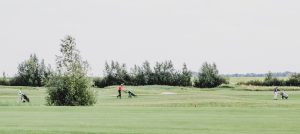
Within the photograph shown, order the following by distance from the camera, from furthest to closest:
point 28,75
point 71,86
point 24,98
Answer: point 28,75, point 24,98, point 71,86

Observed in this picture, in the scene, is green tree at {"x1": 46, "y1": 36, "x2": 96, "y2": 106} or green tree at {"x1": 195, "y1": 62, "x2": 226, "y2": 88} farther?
green tree at {"x1": 195, "y1": 62, "x2": 226, "y2": 88}

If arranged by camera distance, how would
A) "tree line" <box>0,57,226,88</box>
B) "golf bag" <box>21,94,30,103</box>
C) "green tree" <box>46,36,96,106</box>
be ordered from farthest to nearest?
"tree line" <box>0,57,226,88</box> → "golf bag" <box>21,94,30,103</box> → "green tree" <box>46,36,96,106</box>

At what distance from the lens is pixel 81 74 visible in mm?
48438

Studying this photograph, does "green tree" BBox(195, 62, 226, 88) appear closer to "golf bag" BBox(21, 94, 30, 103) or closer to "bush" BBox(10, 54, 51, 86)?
"bush" BBox(10, 54, 51, 86)

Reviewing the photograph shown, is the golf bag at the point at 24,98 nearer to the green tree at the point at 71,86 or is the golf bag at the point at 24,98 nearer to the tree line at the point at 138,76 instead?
the green tree at the point at 71,86

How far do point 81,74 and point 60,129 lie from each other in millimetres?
27225

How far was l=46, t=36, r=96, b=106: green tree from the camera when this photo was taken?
48.0 m

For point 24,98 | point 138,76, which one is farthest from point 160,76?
point 24,98

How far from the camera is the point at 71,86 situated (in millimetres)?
47938

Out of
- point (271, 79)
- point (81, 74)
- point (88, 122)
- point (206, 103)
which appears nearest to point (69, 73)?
point (81, 74)

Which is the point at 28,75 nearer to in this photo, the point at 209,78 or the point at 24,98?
the point at 209,78

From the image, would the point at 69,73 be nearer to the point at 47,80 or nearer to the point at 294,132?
the point at 47,80

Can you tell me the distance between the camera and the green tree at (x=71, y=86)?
1890 inches

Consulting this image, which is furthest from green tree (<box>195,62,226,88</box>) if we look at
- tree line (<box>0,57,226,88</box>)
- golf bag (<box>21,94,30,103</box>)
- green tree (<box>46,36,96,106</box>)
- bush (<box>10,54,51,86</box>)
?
green tree (<box>46,36,96,106</box>)
